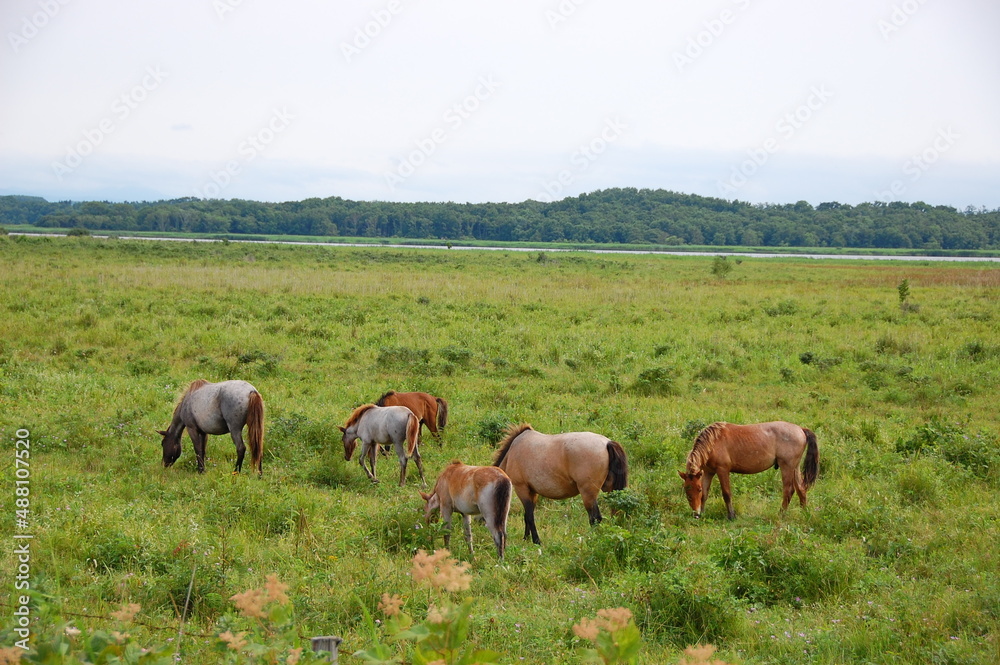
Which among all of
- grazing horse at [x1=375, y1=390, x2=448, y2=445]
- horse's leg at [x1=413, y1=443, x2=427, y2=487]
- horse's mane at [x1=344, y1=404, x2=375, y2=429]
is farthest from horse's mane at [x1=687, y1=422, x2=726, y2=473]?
horse's mane at [x1=344, y1=404, x2=375, y2=429]

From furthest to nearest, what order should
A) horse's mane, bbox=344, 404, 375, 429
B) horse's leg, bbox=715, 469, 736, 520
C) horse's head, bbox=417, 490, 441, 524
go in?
horse's mane, bbox=344, 404, 375, 429 → horse's leg, bbox=715, 469, 736, 520 → horse's head, bbox=417, 490, 441, 524

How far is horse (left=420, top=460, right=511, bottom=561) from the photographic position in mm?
6805

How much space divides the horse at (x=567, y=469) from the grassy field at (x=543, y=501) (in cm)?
35

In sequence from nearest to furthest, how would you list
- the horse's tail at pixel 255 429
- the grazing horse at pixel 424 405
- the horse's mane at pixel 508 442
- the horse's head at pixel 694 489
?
1. the horse's mane at pixel 508 442
2. the horse's head at pixel 694 489
3. the horse's tail at pixel 255 429
4. the grazing horse at pixel 424 405

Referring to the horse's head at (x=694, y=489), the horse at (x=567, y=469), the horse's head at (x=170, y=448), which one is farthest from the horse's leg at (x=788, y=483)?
the horse's head at (x=170, y=448)

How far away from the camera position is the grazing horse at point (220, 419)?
9.53 m

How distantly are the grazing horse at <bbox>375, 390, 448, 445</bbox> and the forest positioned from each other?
10740cm

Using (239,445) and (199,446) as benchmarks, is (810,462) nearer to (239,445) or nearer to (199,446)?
(239,445)

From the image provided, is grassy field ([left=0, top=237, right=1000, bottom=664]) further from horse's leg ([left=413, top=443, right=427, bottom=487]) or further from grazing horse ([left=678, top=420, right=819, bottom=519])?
grazing horse ([left=678, top=420, right=819, bottom=519])

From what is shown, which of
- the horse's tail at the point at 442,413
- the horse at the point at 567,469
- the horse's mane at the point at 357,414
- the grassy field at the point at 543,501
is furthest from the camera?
the horse's tail at the point at 442,413

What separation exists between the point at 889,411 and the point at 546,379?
6664 mm

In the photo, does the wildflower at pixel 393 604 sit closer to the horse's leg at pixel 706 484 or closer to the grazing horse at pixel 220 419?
the horse's leg at pixel 706 484

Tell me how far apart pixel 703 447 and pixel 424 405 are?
4.44 meters

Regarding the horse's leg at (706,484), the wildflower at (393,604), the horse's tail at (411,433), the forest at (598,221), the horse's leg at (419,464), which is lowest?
the horse's leg at (419,464)
